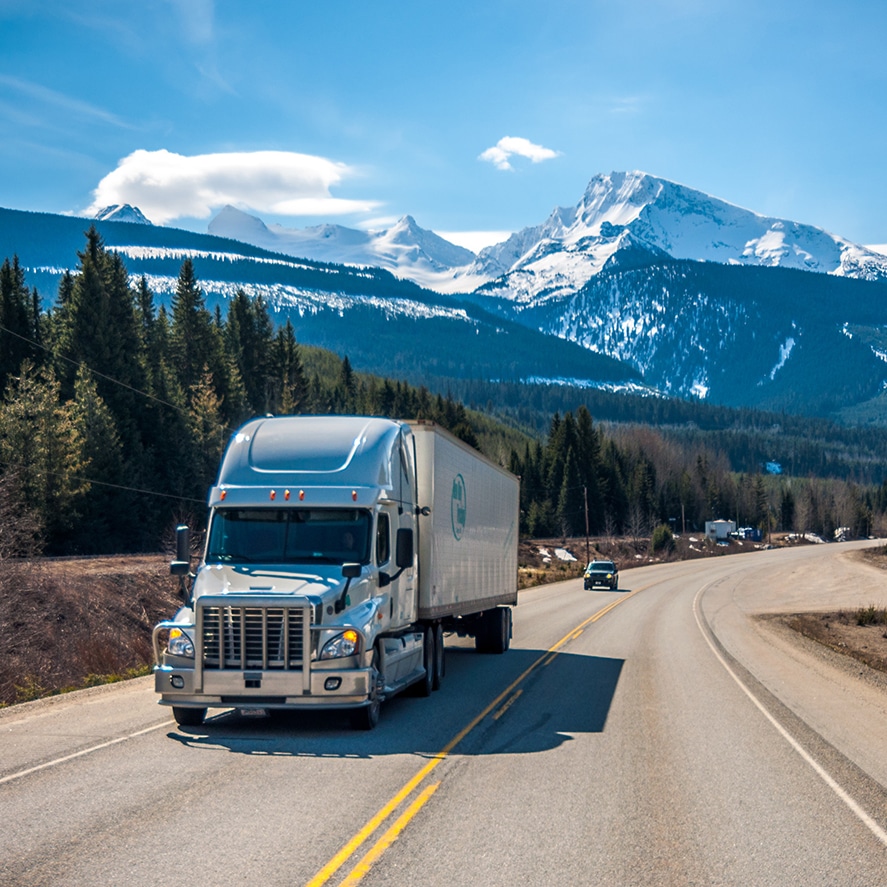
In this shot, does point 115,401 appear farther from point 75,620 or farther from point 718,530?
point 718,530

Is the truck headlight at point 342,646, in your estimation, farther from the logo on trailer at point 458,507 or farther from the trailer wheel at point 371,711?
the logo on trailer at point 458,507

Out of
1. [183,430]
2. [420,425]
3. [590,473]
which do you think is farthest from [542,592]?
[590,473]

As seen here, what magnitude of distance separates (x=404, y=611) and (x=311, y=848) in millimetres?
7677

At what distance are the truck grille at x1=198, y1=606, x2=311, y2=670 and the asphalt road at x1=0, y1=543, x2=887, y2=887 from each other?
0.98m

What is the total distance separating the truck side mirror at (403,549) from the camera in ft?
49.3

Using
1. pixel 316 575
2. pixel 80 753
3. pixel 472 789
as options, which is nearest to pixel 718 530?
pixel 316 575

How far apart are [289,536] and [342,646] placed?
1.96 metres

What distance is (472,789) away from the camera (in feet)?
34.0

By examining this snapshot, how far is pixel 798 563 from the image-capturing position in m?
95.9

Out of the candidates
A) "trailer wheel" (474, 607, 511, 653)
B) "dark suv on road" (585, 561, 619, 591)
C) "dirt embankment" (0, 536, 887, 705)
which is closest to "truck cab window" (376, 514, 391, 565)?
"dirt embankment" (0, 536, 887, 705)

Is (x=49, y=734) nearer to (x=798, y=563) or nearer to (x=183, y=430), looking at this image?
(x=183, y=430)

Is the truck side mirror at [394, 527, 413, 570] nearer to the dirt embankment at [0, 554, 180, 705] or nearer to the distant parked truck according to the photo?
the distant parked truck

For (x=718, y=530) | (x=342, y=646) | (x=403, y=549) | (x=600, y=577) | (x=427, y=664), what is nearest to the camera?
(x=342, y=646)

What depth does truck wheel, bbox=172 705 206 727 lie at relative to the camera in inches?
529
